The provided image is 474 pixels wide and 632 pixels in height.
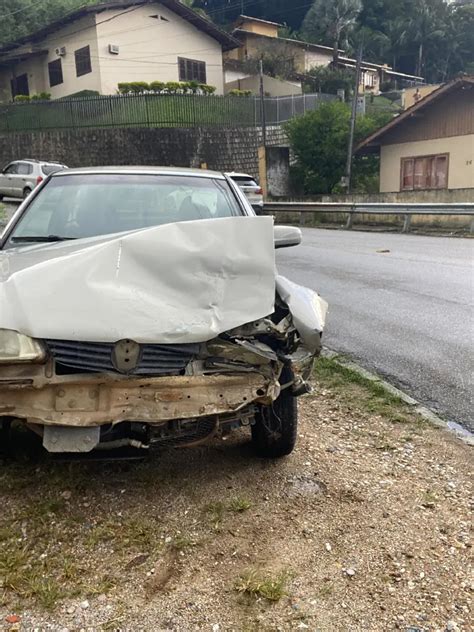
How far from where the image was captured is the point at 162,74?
35.5 m

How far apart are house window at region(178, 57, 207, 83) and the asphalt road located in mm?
27655

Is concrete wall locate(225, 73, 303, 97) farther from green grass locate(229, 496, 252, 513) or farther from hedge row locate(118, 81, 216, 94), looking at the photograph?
green grass locate(229, 496, 252, 513)

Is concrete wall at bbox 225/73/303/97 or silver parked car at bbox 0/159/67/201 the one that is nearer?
silver parked car at bbox 0/159/67/201

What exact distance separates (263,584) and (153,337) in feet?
3.86

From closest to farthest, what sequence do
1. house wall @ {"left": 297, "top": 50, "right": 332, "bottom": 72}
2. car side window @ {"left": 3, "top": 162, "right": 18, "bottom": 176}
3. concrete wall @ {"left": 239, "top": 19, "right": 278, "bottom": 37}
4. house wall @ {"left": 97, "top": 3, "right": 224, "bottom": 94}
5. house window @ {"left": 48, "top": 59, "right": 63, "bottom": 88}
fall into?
car side window @ {"left": 3, "top": 162, "right": 18, "bottom": 176}
house wall @ {"left": 97, "top": 3, "right": 224, "bottom": 94}
house window @ {"left": 48, "top": 59, "right": 63, "bottom": 88}
house wall @ {"left": 297, "top": 50, "right": 332, "bottom": 72}
concrete wall @ {"left": 239, "top": 19, "right": 278, "bottom": 37}

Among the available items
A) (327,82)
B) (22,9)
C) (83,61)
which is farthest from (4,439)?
(327,82)

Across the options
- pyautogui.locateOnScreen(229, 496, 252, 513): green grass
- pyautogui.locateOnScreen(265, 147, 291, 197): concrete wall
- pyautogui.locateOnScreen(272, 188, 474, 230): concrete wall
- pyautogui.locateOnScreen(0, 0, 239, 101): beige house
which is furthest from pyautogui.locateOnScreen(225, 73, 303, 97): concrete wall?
pyautogui.locateOnScreen(229, 496, 252, 513): green grass

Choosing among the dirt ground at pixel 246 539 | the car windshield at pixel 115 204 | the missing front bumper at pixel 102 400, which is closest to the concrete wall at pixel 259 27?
the car windshield at pixel 115 204

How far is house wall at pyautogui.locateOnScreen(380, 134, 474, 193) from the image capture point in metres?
24.1

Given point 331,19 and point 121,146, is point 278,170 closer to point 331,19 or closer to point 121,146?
point 121,146

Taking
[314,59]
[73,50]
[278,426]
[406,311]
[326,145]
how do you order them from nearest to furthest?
[278,426] → [406,311] → [326,145] → [73,50] → [314,59]

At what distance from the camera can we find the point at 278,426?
336cm

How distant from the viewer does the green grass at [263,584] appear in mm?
2340

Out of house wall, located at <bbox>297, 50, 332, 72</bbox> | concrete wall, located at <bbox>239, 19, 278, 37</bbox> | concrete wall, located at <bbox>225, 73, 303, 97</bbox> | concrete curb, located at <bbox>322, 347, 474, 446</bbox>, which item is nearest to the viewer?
concrete curb, located at <bbox>322, 347, 474, 446</bbox>
